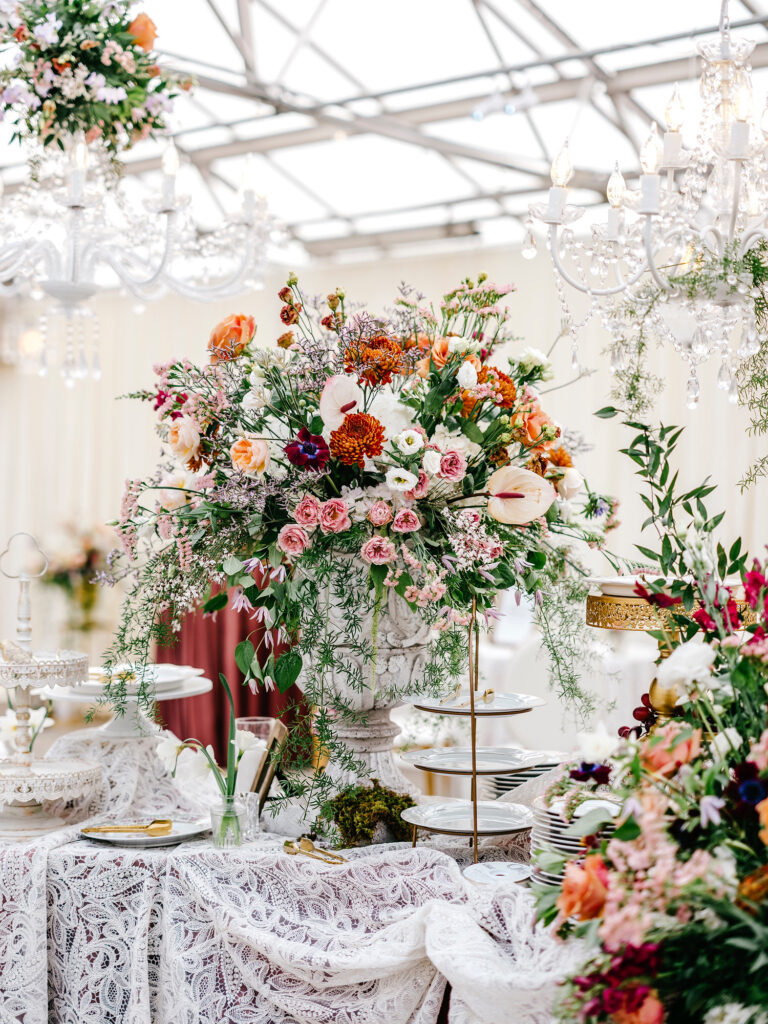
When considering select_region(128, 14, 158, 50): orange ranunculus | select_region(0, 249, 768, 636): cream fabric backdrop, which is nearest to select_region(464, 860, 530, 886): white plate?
select_region(128, 14, 158, 50): orange ranunculus

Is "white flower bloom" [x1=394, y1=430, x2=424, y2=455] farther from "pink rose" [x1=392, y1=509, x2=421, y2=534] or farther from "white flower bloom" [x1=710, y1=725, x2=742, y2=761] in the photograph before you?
"white flower bloom" [x1=710, y1=725, x2=742, y2=761]

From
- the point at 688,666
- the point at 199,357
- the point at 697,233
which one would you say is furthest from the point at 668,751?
the point at 199,357

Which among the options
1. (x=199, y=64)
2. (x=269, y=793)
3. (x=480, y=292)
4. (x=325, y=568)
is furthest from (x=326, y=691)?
(x=199, y=64)

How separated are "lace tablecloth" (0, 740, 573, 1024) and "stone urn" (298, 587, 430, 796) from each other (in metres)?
0.15

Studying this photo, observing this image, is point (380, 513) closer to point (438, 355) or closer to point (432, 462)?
point (432, 462)

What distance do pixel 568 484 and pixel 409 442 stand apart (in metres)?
0.33

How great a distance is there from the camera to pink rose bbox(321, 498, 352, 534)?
1.47m

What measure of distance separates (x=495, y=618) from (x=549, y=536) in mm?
200

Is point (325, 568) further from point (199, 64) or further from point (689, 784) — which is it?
point (199, 64)

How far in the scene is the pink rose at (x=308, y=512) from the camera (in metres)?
1.46

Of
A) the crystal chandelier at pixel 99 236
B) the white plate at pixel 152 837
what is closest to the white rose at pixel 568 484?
the white plate at pixel 152 837

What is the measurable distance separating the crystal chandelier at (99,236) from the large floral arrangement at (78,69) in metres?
0.11

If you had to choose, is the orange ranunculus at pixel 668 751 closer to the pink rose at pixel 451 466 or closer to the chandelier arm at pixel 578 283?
the pink rose at pixel 451 466

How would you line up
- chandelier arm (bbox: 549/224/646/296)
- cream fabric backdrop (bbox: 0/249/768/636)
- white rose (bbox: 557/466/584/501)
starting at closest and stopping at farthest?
white rose (bbox: 557/466/584/501) < chandelier arm (bbox: 549/224/646/296) < cream fabric backdrop (bbox: 0/249/768/636)
